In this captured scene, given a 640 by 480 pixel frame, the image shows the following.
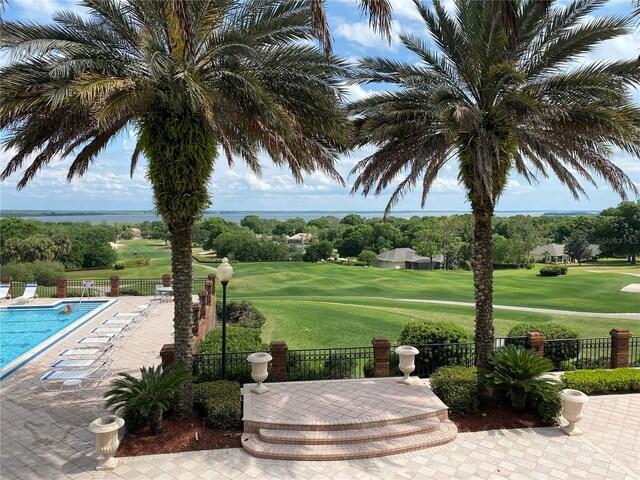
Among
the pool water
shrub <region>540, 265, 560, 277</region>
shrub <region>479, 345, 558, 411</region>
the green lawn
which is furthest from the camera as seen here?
shrub <region>540, 265, 560, 277</region>

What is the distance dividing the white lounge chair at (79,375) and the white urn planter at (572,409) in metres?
10.9

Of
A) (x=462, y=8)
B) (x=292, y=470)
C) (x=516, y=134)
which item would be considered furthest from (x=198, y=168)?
(x=516, y=134)

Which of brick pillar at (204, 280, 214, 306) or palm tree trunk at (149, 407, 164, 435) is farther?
brick pillar at (204, 280, 214, 306)

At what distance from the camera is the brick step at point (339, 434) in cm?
781

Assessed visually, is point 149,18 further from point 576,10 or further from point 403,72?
point 576,10

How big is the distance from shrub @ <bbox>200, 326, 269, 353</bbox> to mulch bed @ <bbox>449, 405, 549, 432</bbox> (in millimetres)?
5694

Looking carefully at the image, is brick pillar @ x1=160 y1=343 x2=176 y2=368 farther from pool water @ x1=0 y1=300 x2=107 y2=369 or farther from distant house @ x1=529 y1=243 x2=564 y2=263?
distant house @ x1=529 y1=243 x2=564 y2=263

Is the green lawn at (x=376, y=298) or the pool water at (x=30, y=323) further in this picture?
the green lawn at (x=376, y=298)

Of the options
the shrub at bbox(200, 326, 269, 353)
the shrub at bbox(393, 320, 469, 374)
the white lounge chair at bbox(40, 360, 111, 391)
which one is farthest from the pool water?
the shrub at bbox(393, 320, 469, 374)

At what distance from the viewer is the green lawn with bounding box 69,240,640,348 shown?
21.1 meters

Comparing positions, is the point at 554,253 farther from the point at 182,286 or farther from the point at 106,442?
the point at 106,442

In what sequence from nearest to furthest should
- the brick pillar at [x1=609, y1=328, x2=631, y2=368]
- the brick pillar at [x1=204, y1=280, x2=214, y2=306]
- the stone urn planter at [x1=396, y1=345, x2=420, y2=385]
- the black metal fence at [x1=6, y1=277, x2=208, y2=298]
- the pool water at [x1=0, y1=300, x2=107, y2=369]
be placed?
the stone urn planter at [x1=396, y1=345, x2=420, y2=385]
the brick pillar at [x1=609, y1=328, x2=631, y2=368]
the pool water at [x1=0, y1=300, x2=107, y2=369]
the brick pillar at [x1=204, y1=280, x2=214, y2=306]
the black metal fence at [x1=6, y1=277, x2=208, y2=298]

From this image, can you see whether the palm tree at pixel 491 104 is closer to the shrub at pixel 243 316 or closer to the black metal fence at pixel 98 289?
the shrub at pixel 243 316

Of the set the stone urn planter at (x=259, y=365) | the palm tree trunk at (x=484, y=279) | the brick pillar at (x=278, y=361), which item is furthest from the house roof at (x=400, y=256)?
the stone urn planter at (x=259, y=365)
